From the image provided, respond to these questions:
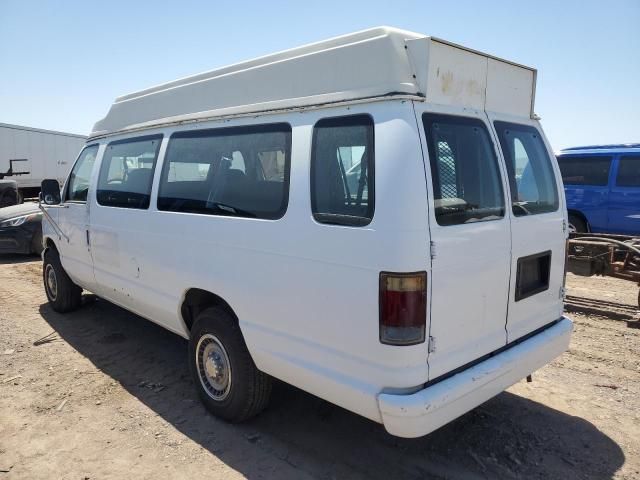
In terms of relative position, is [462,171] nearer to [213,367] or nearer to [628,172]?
[213,367]

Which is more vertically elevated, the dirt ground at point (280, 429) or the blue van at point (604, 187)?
the blue van at point (604, 187)

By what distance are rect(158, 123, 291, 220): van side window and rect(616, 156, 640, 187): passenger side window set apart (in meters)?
8.05

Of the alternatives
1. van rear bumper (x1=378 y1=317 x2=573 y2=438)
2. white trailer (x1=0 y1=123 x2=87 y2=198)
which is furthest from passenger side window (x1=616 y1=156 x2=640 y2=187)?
white trailer (x1=0 y1=123 x2=87 y2=198)

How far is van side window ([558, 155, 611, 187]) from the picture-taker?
899 cm

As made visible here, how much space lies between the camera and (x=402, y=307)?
2.33 metres

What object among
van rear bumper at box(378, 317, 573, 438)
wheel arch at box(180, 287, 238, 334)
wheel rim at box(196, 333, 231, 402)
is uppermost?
wheel arch at box(180, 287, 238, 334)

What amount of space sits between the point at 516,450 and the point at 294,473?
4.65 ft

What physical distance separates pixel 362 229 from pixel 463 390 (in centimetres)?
100

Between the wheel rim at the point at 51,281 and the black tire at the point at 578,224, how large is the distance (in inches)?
341

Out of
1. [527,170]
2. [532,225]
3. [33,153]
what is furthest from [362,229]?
[33,153]

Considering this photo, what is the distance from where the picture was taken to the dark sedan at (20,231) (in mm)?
9297

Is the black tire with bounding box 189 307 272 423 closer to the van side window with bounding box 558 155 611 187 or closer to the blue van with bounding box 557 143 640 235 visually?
the blue van with bounding box 557 143 640 235

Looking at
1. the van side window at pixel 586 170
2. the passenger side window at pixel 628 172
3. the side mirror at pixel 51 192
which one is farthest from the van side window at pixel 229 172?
the passenger side window at pixel 628 172

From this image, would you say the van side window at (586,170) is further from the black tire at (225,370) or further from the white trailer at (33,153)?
the white trailer at (33,153)
